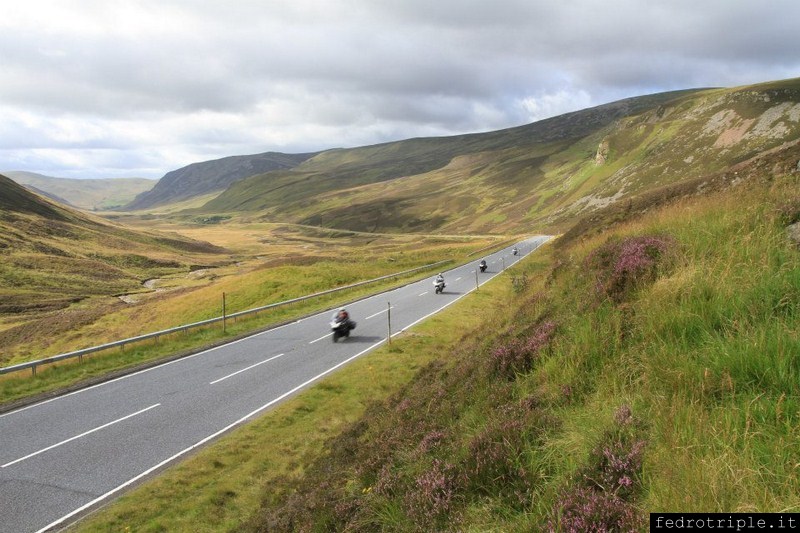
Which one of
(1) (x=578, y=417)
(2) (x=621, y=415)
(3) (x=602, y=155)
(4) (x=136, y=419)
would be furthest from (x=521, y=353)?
(3) (x=602, y=155)

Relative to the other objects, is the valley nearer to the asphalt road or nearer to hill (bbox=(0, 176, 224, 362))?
the asphalt road

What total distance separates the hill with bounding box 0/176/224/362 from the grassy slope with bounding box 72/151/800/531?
160 feet

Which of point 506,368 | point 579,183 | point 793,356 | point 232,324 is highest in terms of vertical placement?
point 579,183

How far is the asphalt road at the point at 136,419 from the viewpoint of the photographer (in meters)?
9.81

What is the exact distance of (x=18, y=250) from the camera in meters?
89.7

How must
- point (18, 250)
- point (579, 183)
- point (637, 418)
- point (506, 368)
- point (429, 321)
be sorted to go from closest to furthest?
point (637, 418), point (506, 368), point (429, 321), point (18, 250), point (579, 183)

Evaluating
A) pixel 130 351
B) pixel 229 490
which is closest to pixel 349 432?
pixel 229 490

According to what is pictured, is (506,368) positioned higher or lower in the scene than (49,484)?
higher

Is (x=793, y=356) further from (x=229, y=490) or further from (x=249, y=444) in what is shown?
(x=249, y=444)

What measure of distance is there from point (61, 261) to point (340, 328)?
92.4m

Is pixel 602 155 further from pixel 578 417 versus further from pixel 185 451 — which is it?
pixel 578 417

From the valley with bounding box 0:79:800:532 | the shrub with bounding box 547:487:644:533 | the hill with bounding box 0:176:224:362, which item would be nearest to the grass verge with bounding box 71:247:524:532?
the valley with bounding box 0:79:800:532

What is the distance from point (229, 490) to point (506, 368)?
6984 millimetres

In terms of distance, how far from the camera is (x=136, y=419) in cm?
1388
